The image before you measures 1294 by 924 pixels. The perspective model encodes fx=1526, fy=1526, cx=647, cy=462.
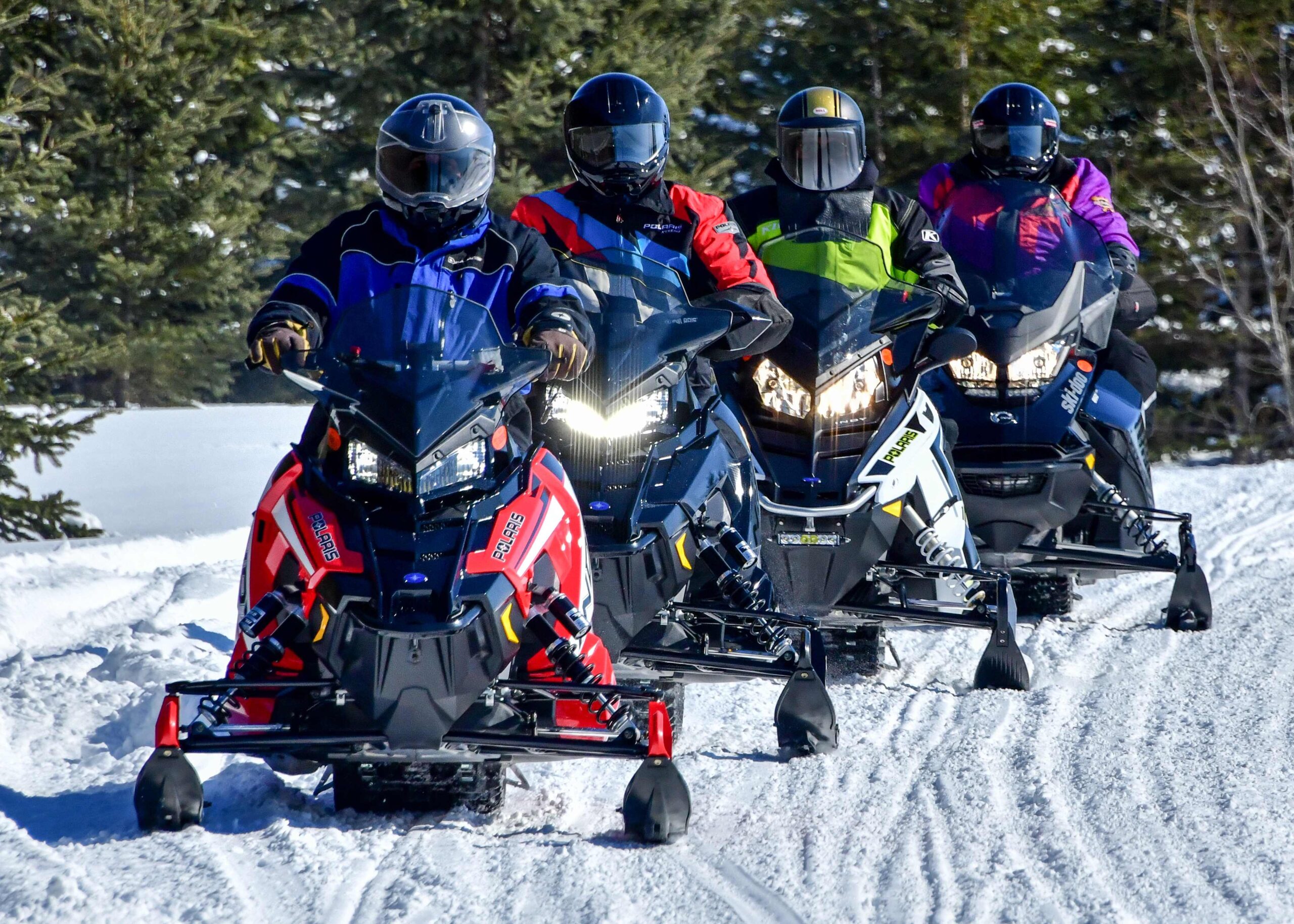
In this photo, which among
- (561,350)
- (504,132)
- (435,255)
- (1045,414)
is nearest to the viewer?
(561,350)

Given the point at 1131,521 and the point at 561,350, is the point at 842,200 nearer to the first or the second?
the point at 1131,521

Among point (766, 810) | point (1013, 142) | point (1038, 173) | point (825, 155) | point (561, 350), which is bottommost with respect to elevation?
point (766, 810)

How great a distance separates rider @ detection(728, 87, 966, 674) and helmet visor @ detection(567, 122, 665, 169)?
708 millimetres

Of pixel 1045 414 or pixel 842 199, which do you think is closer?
pixel 842 199

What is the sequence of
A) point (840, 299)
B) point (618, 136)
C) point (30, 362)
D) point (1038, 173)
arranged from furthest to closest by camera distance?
point (30, 362) < point (1038, 173) < point (840, 299) < point (618, 136)

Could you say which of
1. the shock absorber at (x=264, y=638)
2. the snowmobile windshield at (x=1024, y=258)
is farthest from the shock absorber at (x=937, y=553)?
the shock absorber at (x=264, y=638)

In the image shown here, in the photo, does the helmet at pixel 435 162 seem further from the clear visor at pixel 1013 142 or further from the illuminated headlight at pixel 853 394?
the clear visor at pixel 1013 142

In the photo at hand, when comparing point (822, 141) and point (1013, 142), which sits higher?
point (1013, 142)

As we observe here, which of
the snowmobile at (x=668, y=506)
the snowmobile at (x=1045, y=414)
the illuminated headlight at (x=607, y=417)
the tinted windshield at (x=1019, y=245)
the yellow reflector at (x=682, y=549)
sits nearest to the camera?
the snowmobile at (x=668, y=506)

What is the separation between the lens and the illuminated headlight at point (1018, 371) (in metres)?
6.62

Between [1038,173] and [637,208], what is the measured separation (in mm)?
2675

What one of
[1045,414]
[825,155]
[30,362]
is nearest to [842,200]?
[825,155]

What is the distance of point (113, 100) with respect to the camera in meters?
12.7

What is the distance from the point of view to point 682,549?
4.73m
